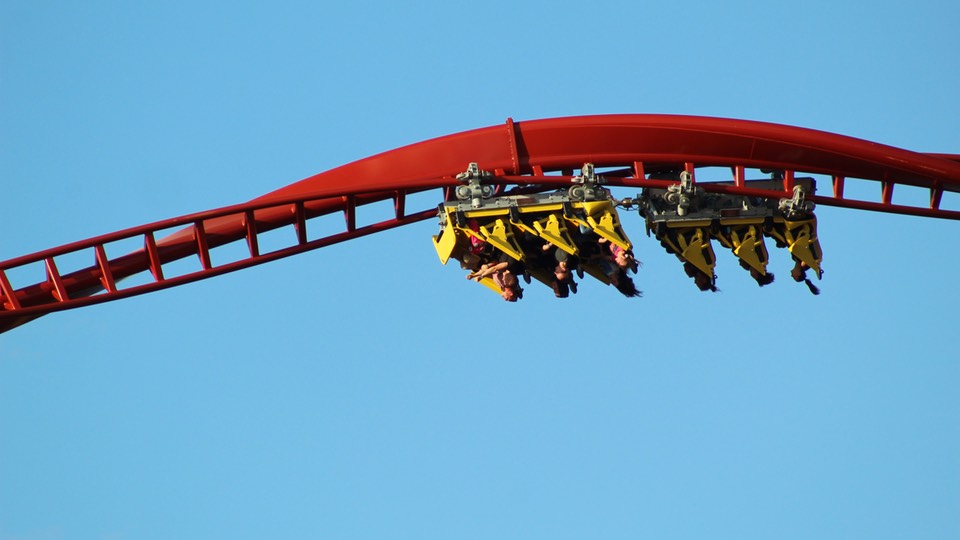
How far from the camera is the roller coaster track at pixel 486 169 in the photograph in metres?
21.3

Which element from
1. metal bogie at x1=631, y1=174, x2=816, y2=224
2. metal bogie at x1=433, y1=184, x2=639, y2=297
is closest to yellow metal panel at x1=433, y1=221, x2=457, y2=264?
metal bogie at x1=433, y1=184, x2=639, y2=297

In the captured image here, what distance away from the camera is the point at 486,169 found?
843 inches

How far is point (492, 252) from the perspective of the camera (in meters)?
21.4

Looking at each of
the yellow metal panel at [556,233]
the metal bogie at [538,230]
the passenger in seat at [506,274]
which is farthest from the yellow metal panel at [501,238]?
the yellow metal panel at [556,233]

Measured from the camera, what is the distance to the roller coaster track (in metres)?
21.3

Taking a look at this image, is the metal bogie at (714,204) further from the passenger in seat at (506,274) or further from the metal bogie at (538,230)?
the passenger in seat at (506,274)

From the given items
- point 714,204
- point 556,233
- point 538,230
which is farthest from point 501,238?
point 714,204

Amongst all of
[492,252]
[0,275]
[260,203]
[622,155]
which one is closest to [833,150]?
[622,155]

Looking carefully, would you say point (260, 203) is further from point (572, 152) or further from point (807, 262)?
point (807, 262)

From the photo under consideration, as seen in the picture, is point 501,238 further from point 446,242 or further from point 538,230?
point 446,242

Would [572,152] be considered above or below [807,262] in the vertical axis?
above

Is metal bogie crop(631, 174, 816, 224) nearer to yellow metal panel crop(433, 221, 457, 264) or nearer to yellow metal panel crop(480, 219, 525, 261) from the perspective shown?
yellow metal panel crop(480, 219, 525, 261)

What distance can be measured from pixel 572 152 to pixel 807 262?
10.1ft

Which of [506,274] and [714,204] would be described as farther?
[714,204]
